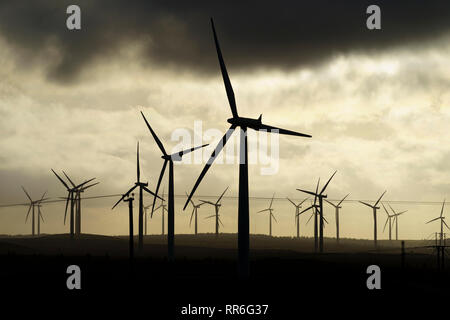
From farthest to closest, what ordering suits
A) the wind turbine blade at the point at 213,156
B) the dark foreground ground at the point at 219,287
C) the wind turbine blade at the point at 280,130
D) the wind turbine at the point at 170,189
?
1. the wind turbine at the point at 170,189
2. the wind turbine blade at the point at 280,130
3. the wind turbine blade at the point at 213,156
4. the dark foreground ground at the point at 219,287

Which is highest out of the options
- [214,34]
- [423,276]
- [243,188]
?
[214,34]

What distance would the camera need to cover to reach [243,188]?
192 feet

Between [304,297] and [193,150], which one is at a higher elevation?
[193,150]

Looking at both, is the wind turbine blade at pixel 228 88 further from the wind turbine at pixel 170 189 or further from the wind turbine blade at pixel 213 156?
the wind turbine at pixel 170 189

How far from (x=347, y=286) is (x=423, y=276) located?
16274 millimetres

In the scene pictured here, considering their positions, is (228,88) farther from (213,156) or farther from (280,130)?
(213,156)

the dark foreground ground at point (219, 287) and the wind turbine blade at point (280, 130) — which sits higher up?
the wind turbine blade at point (280, 130)

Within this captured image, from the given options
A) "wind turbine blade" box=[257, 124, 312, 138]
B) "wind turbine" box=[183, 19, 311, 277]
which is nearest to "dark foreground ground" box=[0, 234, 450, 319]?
"wind turbine" box=[183, 19, 311, 277]

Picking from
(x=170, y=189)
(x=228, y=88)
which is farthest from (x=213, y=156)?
(x=170, y=189)

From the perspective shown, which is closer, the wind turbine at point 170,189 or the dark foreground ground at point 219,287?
the dark foreground ground at point 219,287

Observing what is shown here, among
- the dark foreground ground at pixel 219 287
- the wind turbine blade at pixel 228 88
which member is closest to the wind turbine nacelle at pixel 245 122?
the wind turbine blade at pixel 228 88
